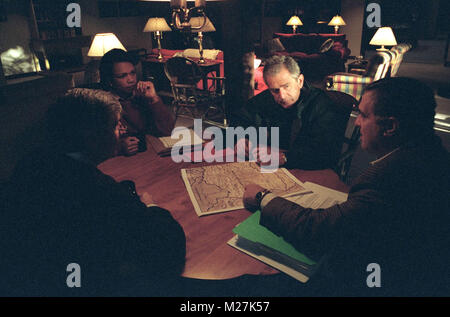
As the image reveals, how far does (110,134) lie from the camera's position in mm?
1159

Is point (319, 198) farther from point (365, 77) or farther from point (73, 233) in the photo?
point (365, 77)

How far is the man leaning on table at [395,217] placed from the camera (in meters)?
0.88

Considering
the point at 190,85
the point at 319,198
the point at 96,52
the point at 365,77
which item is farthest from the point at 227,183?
the point at 365,77

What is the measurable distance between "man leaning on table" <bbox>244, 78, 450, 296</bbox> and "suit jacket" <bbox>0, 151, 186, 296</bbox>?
419mm

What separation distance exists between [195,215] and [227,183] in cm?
27

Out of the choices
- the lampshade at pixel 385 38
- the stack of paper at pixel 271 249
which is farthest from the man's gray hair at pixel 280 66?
the lampshade at pixel 385 38

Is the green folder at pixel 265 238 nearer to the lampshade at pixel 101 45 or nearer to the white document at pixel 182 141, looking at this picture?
the white document at pixel 182 141

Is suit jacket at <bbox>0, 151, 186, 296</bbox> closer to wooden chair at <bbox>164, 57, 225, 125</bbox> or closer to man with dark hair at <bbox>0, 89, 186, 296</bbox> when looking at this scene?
man with dark hair at <bbox>0, 89, 186, 296</bbox>

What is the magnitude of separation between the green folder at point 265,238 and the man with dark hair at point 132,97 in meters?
1.31

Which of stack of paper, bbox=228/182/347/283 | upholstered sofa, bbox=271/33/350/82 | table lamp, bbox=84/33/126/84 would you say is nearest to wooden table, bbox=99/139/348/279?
stack of paper, bbox=228/182/347/283

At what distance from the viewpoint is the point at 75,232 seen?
2.74 feet
